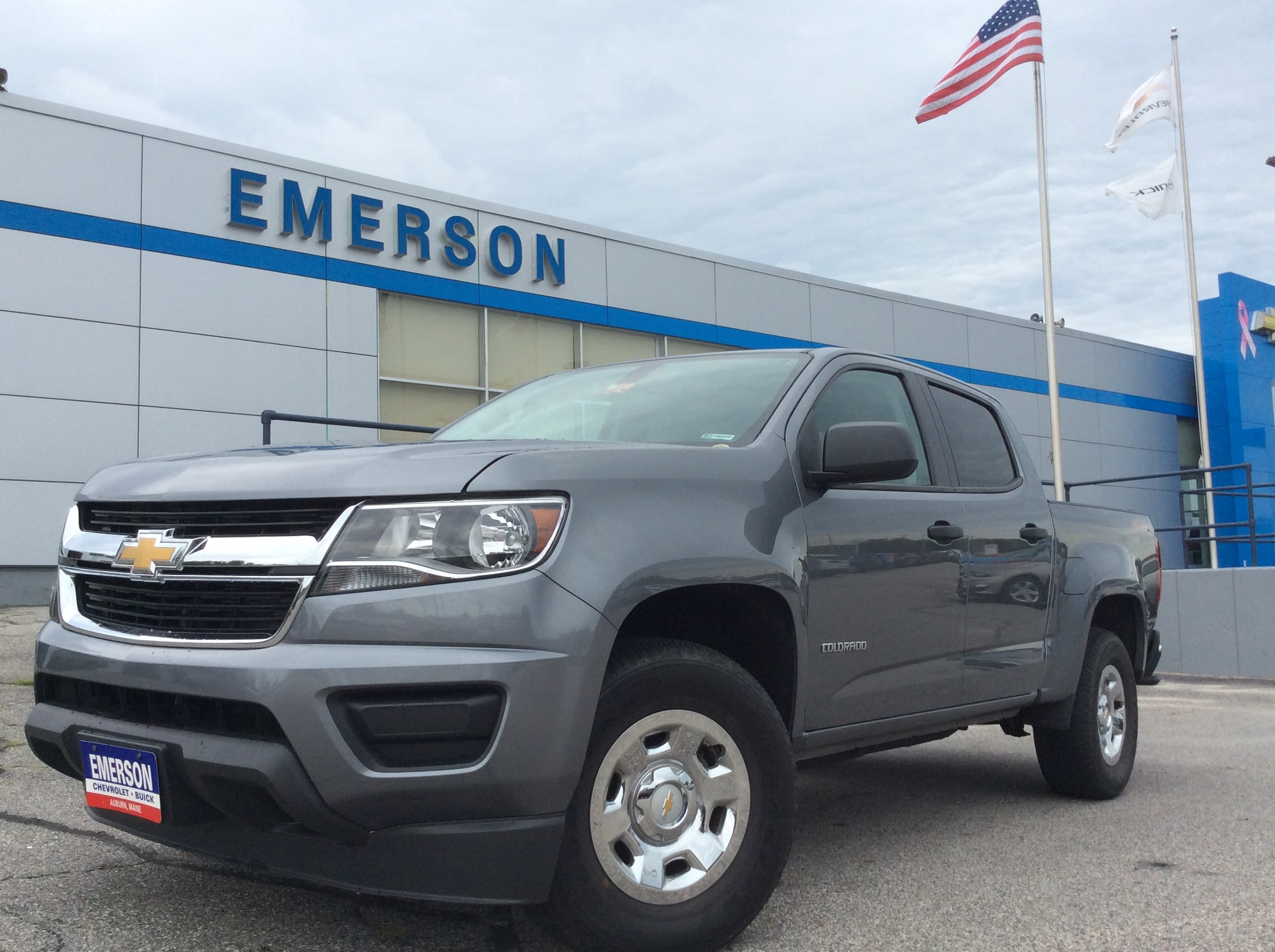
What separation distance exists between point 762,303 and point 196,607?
21306mm

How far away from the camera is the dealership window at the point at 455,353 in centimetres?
1869

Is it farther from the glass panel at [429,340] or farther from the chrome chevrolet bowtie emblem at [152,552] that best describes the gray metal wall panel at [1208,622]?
the chrome chevrolet bowtie emblem at [152,552]

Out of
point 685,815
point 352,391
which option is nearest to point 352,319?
point 352,391

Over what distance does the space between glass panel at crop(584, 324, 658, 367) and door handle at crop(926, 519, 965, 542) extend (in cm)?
1653

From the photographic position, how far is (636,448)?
321cm

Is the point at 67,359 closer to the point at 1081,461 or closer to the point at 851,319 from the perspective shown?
the point at 851,319

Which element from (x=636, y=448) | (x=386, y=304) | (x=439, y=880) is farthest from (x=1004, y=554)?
(x=386, y=304)

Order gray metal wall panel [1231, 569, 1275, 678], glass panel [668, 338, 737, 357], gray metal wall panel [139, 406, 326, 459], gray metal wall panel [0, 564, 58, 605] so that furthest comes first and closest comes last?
glass panel [668, 338, 737, 357]
gray metal wall panel [139, 406, 326, 459]
gray metal wall panel [0, 564, 58, 605]
gray metal wall panel [1231, 569, 1275, 678]

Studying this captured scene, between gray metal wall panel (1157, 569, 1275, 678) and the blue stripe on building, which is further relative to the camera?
the blue stripe on building

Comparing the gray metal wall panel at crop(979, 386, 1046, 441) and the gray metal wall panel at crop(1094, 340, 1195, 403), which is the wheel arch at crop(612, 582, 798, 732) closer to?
the gray metal wall panel at crop(979, 386, 1046, 441)

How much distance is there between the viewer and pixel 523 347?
20.2 metres

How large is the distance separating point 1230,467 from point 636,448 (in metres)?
11.1

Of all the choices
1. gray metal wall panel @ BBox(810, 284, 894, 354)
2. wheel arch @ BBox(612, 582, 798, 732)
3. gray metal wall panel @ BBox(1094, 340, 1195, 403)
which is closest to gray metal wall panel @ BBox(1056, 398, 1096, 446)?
gray metal wall panel @ BBox(1094, 340, 1195, 403)

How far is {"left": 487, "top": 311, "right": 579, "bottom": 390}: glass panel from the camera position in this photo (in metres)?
19.8
